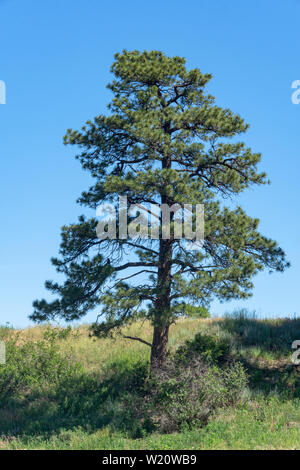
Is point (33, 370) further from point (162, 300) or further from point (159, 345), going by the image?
point (162, 300)

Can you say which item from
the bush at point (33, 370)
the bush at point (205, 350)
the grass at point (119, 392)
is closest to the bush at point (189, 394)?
the grass at point (119, 392)

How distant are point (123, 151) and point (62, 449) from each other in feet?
33.4

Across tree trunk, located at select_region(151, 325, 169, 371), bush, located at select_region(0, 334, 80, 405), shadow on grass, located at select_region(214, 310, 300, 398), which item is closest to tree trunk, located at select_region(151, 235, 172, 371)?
tree trunk, located at select_region(151, 325, 169, 371)

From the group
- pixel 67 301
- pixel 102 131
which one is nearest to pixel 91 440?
pixel 67 301

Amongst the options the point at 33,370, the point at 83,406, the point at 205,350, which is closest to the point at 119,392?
the point at 83,406

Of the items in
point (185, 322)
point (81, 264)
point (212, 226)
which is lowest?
point (185, 322)

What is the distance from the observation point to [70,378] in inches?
794

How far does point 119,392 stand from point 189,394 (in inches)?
141

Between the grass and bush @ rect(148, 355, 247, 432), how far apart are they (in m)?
0.39

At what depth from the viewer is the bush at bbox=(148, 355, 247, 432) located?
595 inches

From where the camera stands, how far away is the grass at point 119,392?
46.3 feet

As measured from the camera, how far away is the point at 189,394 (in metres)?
15.4

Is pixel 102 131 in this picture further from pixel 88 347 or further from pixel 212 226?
pixel 88 347

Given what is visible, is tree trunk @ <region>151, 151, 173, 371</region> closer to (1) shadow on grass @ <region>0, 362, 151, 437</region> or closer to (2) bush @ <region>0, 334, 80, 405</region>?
(1) shadow on grass @ <region>0, 362, 151, 437</region>
